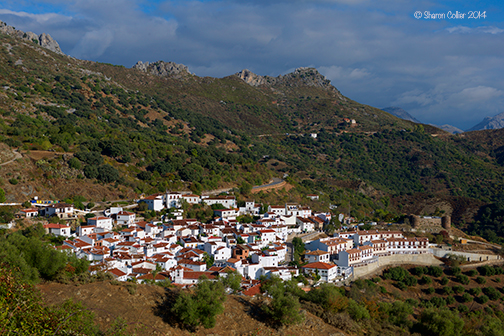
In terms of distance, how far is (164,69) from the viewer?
124812 mm

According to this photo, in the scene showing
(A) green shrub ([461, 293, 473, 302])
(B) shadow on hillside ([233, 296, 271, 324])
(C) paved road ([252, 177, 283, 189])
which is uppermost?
(C) paved road ([252, 177, 283, 189])

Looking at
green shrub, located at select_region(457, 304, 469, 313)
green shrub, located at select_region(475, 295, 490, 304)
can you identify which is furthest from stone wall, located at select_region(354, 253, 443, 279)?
green shrub, located at select_region(457, 304, 469, 313)

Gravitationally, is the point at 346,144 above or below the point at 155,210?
above

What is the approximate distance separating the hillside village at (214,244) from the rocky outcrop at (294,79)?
112305mm

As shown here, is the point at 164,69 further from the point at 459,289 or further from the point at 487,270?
the point at 459,289

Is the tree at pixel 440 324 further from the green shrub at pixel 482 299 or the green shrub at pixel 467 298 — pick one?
the green shrub at pixel 482 299

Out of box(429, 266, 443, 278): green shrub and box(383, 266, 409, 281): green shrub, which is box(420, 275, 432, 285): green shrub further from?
box(383, 266, 409, 281): green shrub

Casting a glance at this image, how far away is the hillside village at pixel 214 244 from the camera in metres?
26.5

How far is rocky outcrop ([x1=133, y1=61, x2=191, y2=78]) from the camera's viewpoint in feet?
405

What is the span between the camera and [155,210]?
130 feet

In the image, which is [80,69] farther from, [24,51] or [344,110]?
[344,110]

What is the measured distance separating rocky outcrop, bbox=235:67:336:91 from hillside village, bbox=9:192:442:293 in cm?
11231

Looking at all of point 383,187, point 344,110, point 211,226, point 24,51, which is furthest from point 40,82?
point 344,110

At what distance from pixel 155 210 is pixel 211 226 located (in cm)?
725
